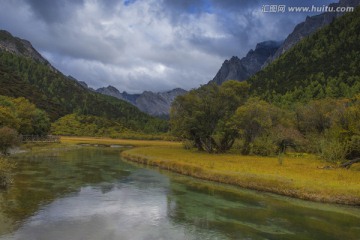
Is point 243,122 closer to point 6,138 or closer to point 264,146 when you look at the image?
point 264,146

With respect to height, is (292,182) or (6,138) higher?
(6,138)

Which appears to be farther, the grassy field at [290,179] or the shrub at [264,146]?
the shrub at [264,146]

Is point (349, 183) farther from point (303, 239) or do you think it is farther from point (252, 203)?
point (303, 239)

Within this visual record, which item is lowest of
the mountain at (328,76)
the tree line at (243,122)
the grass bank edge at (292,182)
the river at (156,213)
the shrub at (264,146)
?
the river at (156,213)

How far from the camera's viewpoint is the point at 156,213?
94.2ft

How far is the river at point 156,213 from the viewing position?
910 inches

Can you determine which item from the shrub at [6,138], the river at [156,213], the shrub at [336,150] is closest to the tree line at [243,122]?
the shrub at [336,150]

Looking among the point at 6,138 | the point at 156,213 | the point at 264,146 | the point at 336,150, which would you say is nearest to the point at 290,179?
the point at 336,150

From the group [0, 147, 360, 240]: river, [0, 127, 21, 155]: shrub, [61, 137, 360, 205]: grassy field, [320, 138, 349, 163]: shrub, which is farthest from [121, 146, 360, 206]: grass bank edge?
[0, 127, 21, 155]: shrub

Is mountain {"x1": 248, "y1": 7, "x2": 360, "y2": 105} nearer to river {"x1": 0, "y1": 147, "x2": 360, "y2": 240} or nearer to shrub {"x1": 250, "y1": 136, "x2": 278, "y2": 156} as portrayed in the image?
shrub {"x1": 250, "y1": 136, "x2": 278, "y2": 156}

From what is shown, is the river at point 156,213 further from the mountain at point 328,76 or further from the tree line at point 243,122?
the mountain at point 328,76

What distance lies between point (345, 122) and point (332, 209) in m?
31.5

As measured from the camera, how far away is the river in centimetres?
2311

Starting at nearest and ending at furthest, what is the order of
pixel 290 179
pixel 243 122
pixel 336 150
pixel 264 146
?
pixel 290 179, pixel 336 150, pixel 264 146, pixel 243 122
